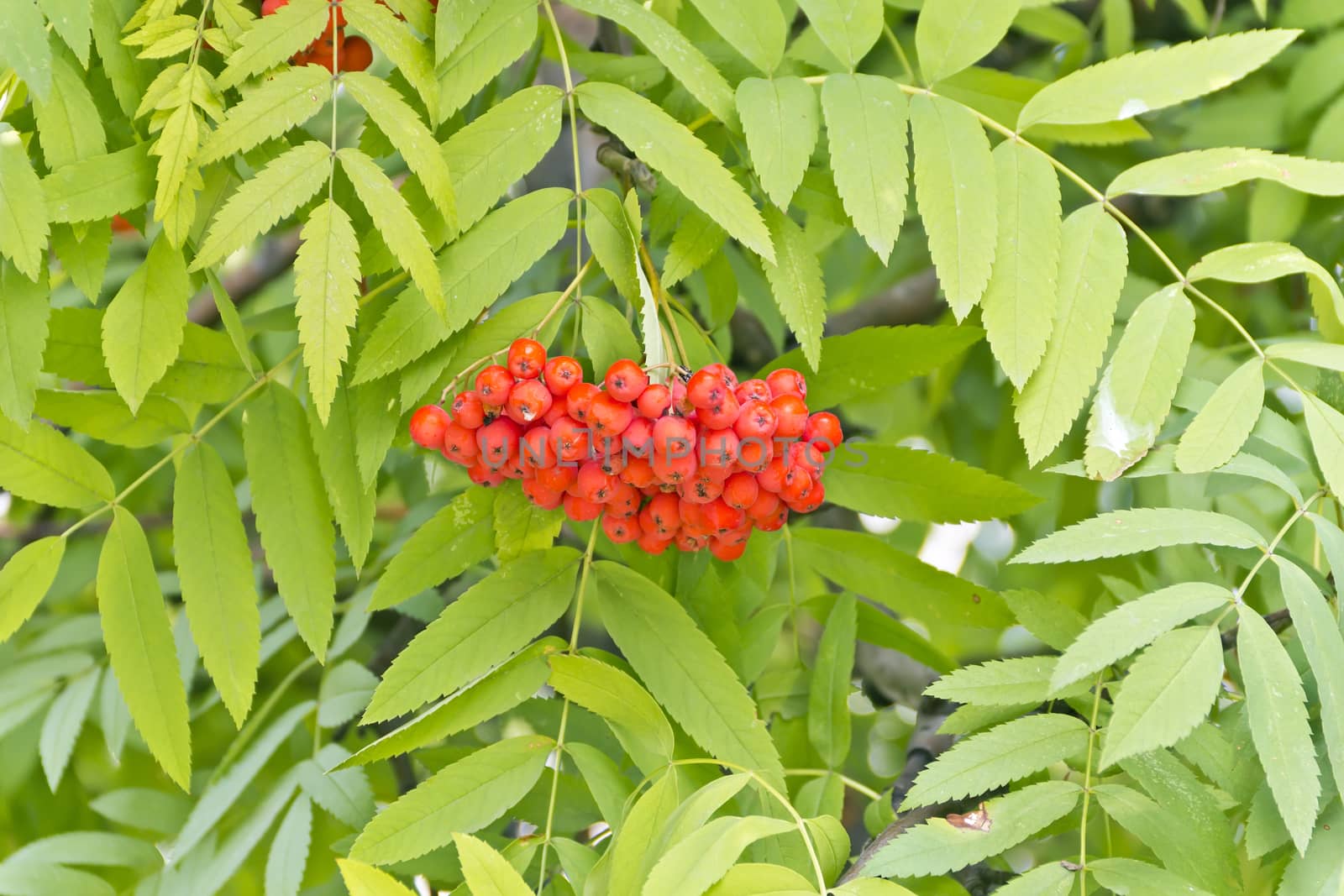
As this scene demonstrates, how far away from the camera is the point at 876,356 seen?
149 centimetres

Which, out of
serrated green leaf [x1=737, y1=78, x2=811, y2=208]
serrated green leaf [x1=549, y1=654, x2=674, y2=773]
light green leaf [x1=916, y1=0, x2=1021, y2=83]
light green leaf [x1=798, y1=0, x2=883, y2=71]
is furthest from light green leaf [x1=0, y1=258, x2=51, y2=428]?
light green leaf [x1=916, y1=0, x2=1021, y2=83]

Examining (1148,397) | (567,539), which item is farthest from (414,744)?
(567,539)

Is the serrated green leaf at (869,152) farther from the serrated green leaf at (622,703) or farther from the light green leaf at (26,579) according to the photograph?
the light green leaf at (26,579)

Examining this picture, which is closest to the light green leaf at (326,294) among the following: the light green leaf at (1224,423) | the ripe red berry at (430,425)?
the ripe red berry at (430,425)

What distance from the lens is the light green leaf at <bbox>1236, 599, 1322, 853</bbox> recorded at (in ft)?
3.47

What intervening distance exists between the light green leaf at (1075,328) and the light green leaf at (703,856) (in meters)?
0.48

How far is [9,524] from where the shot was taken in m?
2.59

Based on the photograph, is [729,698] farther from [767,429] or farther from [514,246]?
[514,246]

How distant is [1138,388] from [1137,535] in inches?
6.7

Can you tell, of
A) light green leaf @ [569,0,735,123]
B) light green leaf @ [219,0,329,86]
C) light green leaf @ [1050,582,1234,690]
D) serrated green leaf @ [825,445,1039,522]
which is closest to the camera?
light green leaf @ [1050,582,1234,690]

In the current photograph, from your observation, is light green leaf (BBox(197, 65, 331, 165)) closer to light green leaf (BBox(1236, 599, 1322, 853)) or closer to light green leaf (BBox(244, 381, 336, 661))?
light green leaf (BBox(244, 381, 336, 661))

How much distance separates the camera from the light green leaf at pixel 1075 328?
1232mm

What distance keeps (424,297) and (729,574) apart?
0.65 m

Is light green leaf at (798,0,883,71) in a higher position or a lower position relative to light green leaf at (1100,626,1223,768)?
higher
